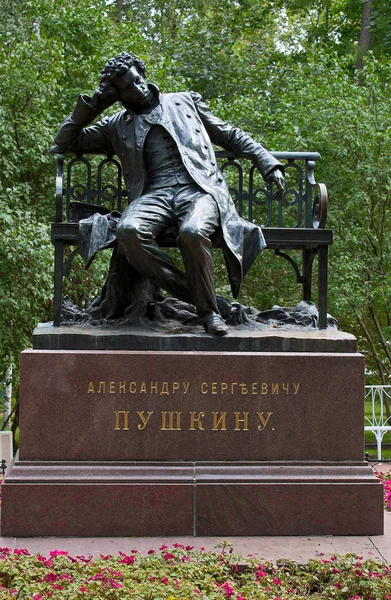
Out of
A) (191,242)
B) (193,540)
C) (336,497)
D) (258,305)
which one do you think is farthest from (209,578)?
(258,305)

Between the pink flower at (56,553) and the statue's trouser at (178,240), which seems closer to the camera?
the pink flower at (56,553)

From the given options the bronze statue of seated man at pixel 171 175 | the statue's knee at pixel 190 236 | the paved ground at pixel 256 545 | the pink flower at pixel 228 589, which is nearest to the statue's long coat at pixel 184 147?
the bronze statue of seated man at pixel 171 175

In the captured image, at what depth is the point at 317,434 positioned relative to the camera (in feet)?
19.0

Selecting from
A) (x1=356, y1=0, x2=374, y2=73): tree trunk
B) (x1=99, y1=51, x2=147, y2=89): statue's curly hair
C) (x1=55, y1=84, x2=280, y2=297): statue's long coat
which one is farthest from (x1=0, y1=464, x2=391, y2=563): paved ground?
(x1=356, y1=0, x2=374, y2=73): tree trunk

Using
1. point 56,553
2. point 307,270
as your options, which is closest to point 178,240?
point 307,270

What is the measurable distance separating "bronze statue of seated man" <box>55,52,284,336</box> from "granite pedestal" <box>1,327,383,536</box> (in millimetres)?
398

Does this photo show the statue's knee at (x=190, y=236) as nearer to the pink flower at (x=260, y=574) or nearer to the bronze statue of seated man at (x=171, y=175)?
the bronze statue of seated man at (x=171, y=175)

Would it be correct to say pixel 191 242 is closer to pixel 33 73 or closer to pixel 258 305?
pixel 33 73

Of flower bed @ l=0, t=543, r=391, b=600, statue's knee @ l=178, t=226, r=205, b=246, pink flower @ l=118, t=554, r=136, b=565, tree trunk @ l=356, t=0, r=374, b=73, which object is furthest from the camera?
tree trunk @ l=356, t=0, r=374, b=73

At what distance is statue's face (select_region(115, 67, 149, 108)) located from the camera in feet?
20.3

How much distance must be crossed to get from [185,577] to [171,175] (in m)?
2.55

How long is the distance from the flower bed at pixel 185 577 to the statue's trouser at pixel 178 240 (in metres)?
1.53

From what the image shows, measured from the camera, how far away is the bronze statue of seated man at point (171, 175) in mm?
5883

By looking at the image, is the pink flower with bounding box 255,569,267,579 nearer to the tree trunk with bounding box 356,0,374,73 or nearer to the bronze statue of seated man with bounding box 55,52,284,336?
the bronze statue of seated man with bounding box 55,52,284,336
